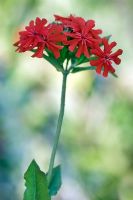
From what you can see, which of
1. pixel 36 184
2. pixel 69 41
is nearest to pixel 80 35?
pixel 69 41

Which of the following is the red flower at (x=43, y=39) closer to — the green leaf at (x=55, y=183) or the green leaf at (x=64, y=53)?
the green leaf at (x=64, y=53)

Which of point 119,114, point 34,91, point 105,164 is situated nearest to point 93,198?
point 105,164

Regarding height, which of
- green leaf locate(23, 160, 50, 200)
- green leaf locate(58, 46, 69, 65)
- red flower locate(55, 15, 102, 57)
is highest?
red flower locate(55, 15, 102, 57)

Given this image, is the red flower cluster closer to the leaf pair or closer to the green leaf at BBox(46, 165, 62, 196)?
the leaf pair

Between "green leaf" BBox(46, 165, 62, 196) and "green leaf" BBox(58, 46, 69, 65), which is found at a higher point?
"green leaf" BBox(58, 46, 69, 65)

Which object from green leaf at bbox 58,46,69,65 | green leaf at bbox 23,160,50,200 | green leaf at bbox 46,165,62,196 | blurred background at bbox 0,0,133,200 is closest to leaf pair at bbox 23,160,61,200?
green leaf at bbox 23,160,50,200

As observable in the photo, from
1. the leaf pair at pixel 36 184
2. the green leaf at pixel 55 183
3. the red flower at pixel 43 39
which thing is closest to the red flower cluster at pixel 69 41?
the red flower at pixel 43 39

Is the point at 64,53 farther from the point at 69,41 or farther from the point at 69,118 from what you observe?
the point at 69,118
